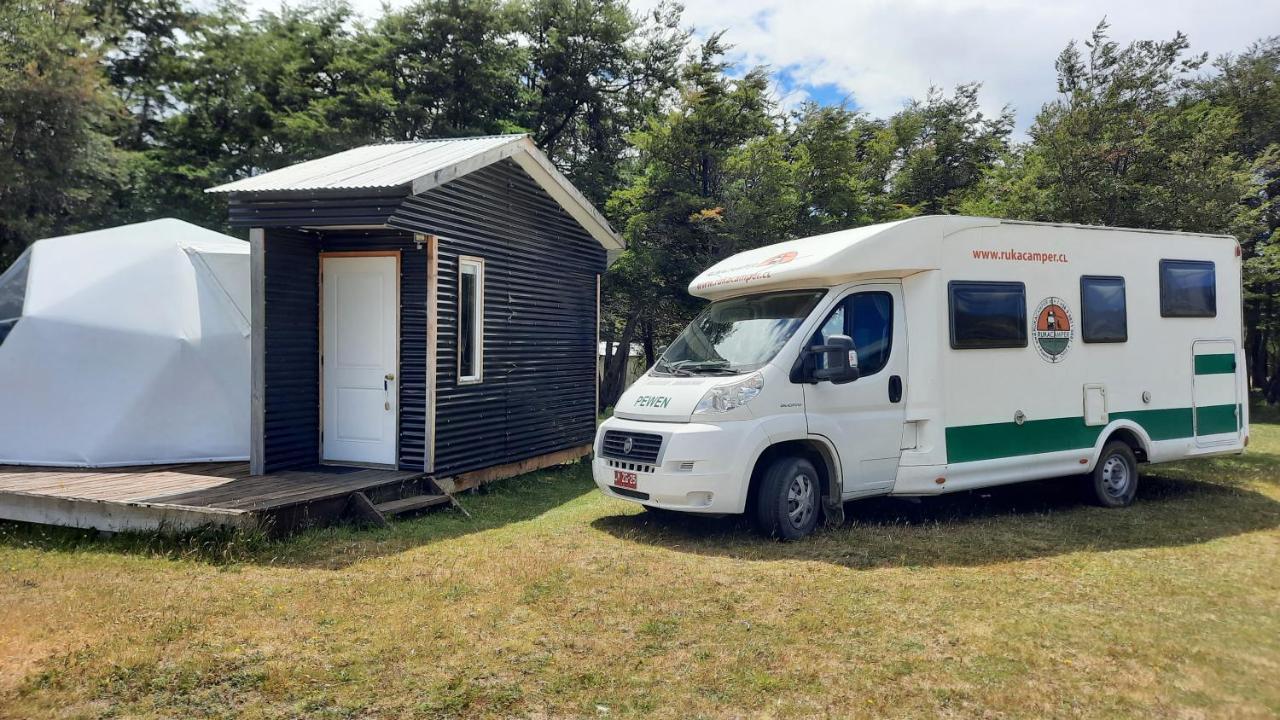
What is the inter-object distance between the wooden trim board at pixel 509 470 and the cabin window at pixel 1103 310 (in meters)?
6.85

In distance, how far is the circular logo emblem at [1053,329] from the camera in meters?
7.96

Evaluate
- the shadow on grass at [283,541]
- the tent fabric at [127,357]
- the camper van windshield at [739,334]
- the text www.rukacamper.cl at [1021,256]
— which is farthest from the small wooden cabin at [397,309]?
the text www.rukacamper.cl at [1021,256]

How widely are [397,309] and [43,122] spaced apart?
12938 millimetres

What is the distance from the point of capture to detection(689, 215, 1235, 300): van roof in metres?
7.16

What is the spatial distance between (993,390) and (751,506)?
2706mm

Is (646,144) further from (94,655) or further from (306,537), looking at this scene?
(94,655)

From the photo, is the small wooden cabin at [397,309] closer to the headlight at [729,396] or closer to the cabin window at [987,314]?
the headlight at [729,396]

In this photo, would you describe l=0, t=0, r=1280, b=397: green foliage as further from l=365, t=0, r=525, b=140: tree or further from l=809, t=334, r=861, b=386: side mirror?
l=809, t=334, r=861, b=386: side mirror

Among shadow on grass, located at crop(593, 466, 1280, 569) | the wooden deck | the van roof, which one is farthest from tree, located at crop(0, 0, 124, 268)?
the van roof

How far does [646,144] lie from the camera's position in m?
19.8

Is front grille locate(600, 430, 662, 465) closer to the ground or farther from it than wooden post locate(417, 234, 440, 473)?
closer to the ground

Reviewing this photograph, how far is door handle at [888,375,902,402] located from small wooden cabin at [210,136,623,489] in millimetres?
4826

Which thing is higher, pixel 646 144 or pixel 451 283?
pixel 646 144

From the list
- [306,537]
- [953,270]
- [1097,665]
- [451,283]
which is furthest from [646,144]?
[1097,665]
